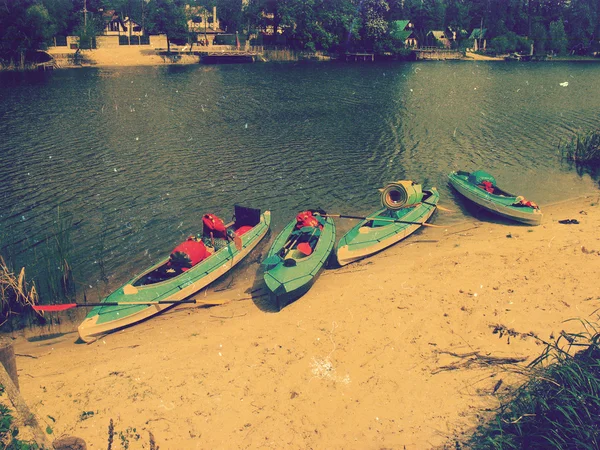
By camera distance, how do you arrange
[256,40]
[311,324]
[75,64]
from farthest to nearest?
[256,40], [75,64], [311,324]

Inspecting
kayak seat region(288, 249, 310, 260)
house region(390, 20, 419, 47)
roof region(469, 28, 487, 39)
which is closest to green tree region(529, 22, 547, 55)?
roof region(469, 28, 487, 39)

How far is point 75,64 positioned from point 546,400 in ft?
289

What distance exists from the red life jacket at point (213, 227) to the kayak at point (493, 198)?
1323 centimetres

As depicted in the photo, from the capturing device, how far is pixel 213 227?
18.9 metres

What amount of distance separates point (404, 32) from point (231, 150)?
8827 cm

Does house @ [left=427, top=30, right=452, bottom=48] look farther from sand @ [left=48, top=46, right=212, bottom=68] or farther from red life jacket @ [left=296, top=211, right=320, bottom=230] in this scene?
red life jacket @ [left=296, top=211, right=320, bottom=230]

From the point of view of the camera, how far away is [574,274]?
1644 cm

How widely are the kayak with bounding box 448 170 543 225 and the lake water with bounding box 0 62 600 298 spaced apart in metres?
0.96

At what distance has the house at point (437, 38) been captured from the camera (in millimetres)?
111812

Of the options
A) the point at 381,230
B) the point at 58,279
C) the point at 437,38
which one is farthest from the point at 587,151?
the point at 437,38

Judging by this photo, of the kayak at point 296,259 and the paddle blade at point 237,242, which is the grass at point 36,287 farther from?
the kayak at point 296,259

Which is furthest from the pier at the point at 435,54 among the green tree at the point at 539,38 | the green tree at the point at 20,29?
the green tree at the point at 20,29

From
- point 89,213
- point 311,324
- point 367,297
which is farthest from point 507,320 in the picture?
point 89,213

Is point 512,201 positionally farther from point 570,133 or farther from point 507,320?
point 570,133
